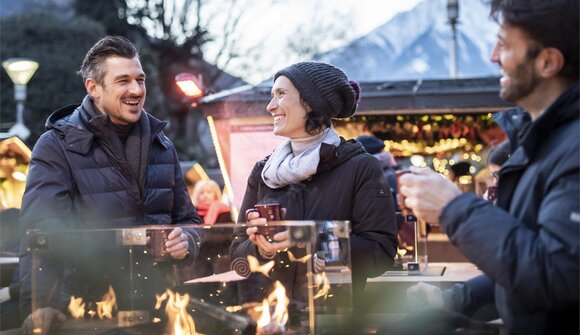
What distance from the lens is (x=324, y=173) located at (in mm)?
3750

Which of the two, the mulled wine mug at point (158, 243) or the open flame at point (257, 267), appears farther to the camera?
the mulled wine mug at point (158, 243)

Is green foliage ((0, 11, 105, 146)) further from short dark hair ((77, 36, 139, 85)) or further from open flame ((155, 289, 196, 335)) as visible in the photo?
open flame ((155, 289, 196, 335))

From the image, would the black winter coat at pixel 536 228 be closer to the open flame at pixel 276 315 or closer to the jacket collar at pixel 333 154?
the open flame at pixel 276 315

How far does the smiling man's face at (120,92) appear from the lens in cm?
404

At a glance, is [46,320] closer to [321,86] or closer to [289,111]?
[289,111]

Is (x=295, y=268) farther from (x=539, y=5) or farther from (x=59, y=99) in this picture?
(x=59, y=99)

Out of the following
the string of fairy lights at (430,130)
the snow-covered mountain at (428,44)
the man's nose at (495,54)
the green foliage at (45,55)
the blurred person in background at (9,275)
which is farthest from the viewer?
the green foliage at (45,55)

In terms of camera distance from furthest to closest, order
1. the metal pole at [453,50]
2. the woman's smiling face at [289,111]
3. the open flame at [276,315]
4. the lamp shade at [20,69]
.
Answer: the lamp shade at [20,69], the metal pole at [453,50], the woman's smiling face at [289,111], the open flame at [276,315]

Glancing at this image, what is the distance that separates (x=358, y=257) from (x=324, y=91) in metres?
0.71

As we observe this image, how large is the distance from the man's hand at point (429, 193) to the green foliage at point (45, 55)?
22.3 metres

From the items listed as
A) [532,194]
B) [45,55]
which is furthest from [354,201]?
[45,55]

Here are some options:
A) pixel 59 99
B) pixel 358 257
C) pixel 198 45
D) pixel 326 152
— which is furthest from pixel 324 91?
pixel 198 45

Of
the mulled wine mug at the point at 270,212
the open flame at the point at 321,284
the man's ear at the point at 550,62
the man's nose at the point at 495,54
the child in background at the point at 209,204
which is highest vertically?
the man's nose at the point at 495,54

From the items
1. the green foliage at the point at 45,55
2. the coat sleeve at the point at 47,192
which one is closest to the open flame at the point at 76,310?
the coat sleeve at the point at 47,192
